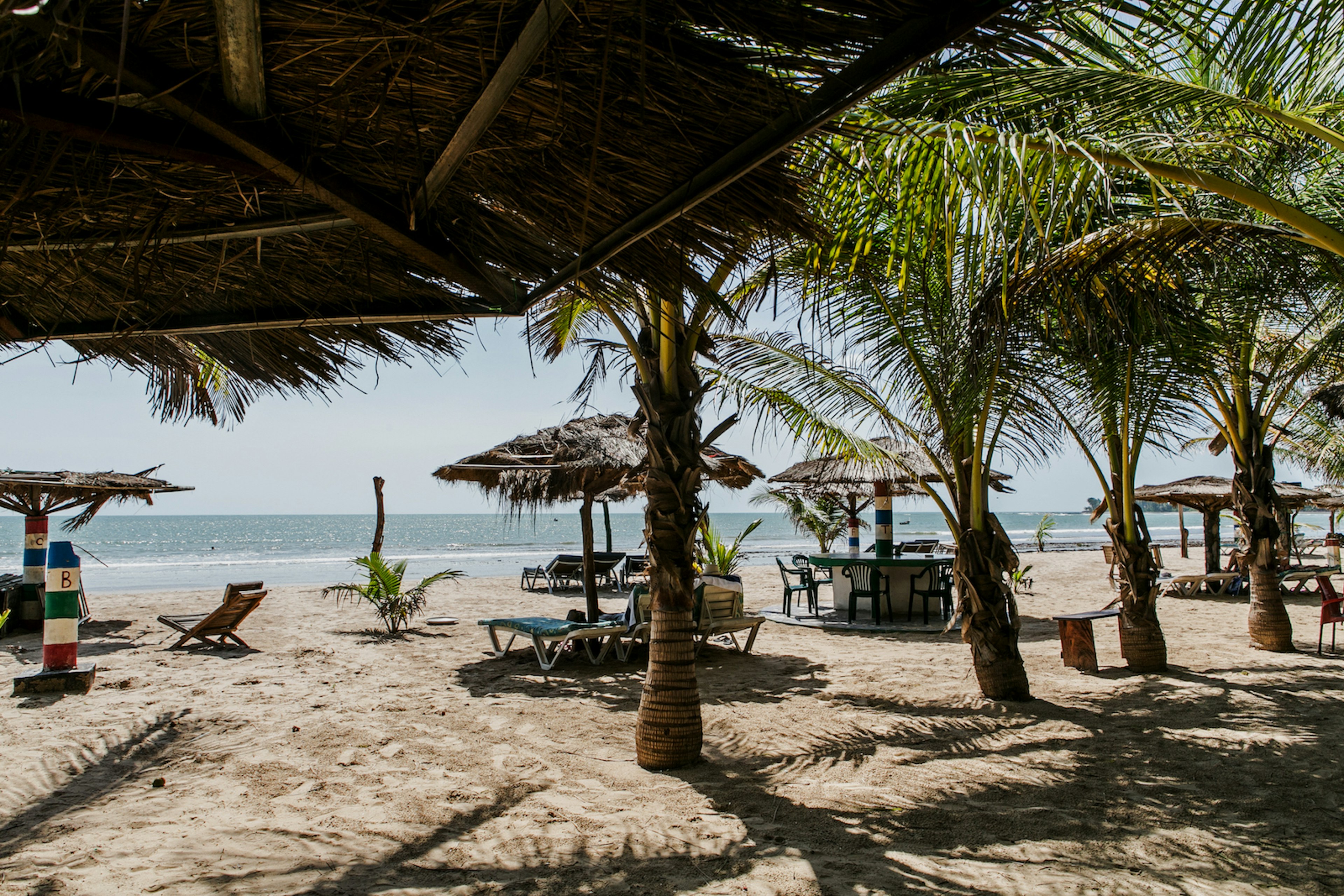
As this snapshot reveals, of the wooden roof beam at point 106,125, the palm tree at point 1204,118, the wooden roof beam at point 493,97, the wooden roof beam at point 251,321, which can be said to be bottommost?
the wooden roof beam at point 251,321

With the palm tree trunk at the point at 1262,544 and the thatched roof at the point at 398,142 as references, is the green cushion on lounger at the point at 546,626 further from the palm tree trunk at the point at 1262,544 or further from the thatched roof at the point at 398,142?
the palm tree trunk at the point at 1262,544

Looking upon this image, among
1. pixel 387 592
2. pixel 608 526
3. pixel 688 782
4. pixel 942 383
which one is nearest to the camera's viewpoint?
pixel 688 782

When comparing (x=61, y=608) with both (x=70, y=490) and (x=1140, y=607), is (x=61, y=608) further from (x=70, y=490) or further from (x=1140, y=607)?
(x=1140, y=607)

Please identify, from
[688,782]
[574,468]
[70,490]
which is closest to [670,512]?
[688,782]

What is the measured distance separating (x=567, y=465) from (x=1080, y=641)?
5868 mm

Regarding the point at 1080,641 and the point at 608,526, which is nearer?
the point at 1080,641

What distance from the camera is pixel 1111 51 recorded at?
2123 mm

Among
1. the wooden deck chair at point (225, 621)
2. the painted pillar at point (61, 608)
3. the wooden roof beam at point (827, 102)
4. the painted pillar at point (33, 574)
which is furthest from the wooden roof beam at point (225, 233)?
the painted pillar at point (33, 574)

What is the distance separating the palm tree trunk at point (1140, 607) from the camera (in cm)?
692

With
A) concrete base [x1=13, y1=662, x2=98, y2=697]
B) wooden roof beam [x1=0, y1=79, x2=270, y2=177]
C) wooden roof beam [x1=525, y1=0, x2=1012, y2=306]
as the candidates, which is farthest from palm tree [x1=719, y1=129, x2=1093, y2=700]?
concrete base [x1=13, y1=662, x2=98, y2=697]

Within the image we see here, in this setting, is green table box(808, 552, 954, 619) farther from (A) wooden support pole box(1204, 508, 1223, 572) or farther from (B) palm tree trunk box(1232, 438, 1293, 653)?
(A) wooden support pole box(1204, 508, 1223, 572)

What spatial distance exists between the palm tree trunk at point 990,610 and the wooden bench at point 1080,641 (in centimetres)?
143

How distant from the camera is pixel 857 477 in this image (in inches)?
447

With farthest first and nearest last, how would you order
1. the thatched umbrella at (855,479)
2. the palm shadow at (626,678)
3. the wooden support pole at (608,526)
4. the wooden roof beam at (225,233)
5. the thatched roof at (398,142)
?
the wooden support pole at (608,526) < the thatched umbrella at (855,479) < the palm shadow at (626,678) < the wooden roof beam at (225,233) < the thatched roof at (398,142)
